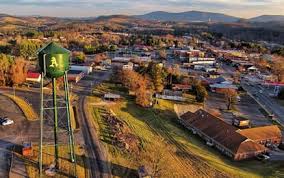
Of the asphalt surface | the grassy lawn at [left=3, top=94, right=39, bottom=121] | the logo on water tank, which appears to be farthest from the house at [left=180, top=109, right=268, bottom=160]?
the logo on water tank

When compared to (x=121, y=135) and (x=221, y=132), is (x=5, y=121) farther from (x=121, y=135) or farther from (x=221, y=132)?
(x=221, y=132)

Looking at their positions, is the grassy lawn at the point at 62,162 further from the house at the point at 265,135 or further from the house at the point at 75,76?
the house at the point at 75,76

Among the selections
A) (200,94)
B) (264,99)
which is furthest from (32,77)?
(264,99)

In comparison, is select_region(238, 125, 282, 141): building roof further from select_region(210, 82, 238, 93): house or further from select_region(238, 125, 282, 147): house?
select_region(210, 82, 238, 93): house

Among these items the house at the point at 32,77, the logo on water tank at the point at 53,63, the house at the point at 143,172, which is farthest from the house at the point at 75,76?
the logo on water tank at the point at 53,63

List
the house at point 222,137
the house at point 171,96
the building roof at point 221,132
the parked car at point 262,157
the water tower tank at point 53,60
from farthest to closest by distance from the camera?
the house at point 171,96 < the building roof at point 221,132 < the house at point 222,137 < the parked car at point 262,157 < the water tower tank at point 53,60

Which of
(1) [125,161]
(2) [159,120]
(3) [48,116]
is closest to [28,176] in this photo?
(1) [125,161]

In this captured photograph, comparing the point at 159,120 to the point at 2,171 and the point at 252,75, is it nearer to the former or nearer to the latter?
the point at 2,171
